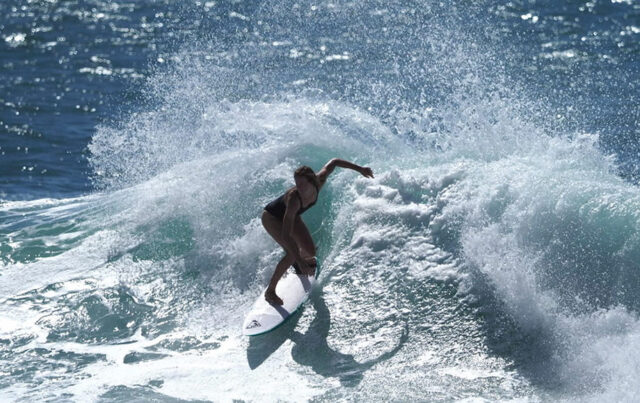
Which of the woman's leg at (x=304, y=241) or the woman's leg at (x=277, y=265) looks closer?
the woman's leg at (x=277, y=265)

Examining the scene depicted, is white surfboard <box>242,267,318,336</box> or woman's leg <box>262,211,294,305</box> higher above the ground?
woman's leg <box>262,211,294,305</box>

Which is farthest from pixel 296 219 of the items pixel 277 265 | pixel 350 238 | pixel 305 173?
pixel 350 238

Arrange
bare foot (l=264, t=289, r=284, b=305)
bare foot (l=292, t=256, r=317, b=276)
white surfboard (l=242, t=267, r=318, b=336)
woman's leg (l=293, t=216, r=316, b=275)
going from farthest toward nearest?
1. bare foot (l=292, t=256, r=317, b=276)
2. woman's leg (l=293, t=216, r=316, b=275)
3. bare foot (l=264, t=289, r=284, b=305)
4. white surfboard (l=242, t=267, r=318, b=336)

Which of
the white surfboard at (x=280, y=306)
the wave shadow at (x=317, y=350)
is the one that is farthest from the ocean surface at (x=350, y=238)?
the white surfboard at (x=280, y=306)

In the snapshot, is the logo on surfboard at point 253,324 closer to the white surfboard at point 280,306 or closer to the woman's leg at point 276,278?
the white surfboard at point 280,306

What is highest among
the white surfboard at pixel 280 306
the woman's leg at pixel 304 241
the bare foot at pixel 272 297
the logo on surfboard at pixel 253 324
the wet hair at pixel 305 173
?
the wet hair at pixel 305 173

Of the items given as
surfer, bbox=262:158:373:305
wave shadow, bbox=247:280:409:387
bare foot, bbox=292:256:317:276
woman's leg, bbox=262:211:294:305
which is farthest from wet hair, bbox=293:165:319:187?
wave shadow, bbox=247:280:409:387

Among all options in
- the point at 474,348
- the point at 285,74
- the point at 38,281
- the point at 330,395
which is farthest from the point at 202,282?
the point at 285,74

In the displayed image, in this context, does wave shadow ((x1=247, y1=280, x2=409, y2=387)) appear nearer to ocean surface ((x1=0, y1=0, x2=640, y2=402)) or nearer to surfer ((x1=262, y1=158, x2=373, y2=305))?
ocean surface ((x1=0, y1=0, x2=640, y2=402))

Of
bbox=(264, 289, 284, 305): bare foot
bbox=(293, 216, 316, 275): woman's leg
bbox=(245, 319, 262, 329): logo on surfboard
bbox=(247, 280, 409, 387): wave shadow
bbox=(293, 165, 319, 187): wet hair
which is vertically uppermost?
bbox=(293, 165, 319, 187): wet hair

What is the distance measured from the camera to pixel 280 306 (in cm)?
862

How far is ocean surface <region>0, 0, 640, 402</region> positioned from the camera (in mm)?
7758

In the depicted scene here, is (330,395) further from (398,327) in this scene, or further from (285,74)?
(285,74)

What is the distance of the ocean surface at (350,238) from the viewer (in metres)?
Answer: 7.76
